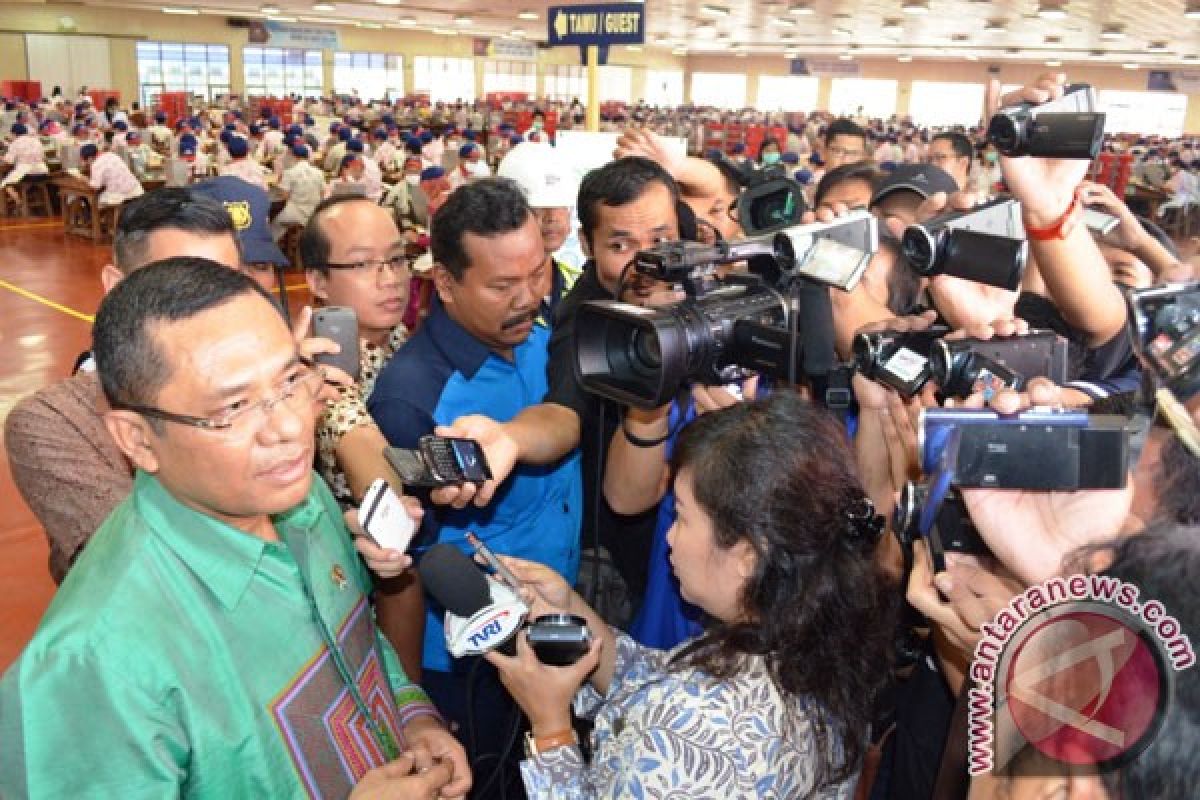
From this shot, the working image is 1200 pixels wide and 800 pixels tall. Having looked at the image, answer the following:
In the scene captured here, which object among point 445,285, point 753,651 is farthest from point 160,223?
point 753,651

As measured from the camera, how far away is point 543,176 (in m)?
3.72

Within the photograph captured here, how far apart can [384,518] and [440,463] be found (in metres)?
0.14

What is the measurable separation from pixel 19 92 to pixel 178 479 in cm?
2076

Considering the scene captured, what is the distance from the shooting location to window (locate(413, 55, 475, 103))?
27094mm

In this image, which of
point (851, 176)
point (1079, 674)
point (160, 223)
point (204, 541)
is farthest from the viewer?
point (851, 176)

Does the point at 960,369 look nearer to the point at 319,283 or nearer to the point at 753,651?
the point at 753,651

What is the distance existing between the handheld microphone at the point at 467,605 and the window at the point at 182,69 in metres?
23.4

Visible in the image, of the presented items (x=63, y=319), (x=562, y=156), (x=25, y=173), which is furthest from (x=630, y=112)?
(x=562, y=156)

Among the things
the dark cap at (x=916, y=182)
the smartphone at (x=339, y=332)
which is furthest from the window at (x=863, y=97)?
the smartphone at (x=339, y=332)

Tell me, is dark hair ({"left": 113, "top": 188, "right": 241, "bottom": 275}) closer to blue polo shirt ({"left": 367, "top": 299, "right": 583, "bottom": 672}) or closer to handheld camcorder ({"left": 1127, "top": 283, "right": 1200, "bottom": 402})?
blue polo shirt ({"left": 367, "top": 299, "right": 583, "bottom": 672})

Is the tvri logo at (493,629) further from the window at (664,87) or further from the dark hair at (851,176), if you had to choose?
the window at (664,87)

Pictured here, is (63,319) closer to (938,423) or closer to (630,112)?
(938,423)

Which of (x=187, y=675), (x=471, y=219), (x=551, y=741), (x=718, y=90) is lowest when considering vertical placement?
(x=551, y=741)

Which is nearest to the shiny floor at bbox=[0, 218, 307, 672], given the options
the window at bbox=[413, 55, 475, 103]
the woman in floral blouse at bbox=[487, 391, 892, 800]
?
the woman in floral blouse at bbox=[487, 391, 892, 800]
